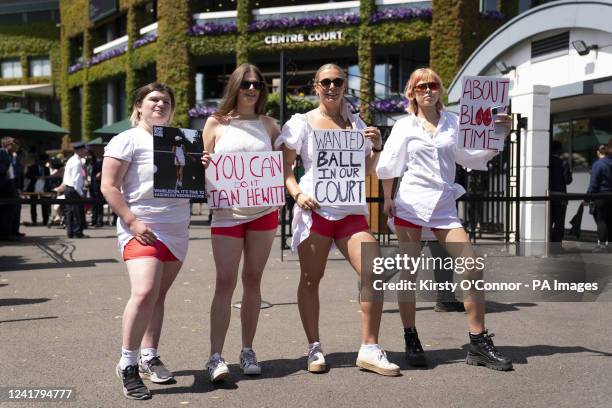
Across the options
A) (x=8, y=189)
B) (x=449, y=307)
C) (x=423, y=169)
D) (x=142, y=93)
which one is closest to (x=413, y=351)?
(x=423, y=169)

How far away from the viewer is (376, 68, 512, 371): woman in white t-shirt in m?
4.95

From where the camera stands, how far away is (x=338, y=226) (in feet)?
15.9

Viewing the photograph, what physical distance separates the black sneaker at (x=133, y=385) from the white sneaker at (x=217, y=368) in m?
0.43

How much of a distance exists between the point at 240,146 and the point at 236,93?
339mm

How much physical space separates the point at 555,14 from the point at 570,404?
12.1 m

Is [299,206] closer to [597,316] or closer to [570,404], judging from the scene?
[570,404]

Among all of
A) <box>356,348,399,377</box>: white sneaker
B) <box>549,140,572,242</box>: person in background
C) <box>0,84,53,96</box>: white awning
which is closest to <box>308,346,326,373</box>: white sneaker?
<box>356,348,399,377</box>: white sneaker

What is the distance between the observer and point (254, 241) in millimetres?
4680

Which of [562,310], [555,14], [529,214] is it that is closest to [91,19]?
[555,14]

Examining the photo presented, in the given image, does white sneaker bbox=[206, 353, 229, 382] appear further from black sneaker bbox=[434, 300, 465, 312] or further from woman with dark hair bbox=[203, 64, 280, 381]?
black sneaker bbox=[434, 300, 465, 312]

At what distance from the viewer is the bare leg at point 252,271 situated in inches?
184

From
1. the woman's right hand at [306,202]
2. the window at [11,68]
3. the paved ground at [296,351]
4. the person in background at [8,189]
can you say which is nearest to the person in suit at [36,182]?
the person in background at [8,189]

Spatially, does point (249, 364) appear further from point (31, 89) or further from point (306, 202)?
point (31, 89)

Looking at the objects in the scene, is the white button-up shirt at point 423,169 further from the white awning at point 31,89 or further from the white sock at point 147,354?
the white awning at point 31,89
